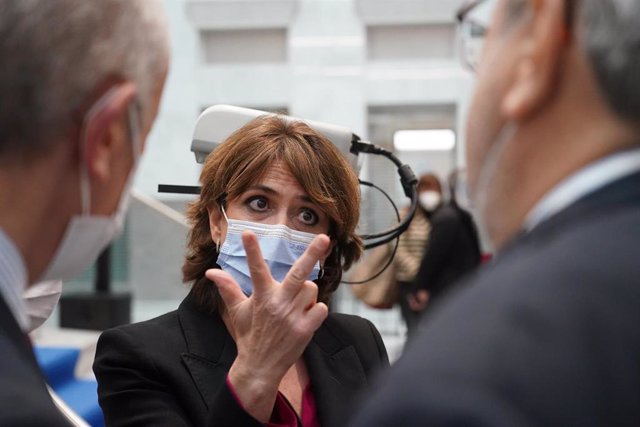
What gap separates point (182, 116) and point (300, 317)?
24.5 ft

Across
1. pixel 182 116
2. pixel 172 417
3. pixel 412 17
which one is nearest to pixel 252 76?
pixel 182 116

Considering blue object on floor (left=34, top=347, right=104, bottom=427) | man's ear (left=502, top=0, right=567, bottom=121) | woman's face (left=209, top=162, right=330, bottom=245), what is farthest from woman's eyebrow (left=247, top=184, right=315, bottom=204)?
blue object on floor (left=34, top=347, right=104, bottom=427)

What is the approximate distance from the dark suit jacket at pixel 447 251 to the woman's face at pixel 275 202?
313cm

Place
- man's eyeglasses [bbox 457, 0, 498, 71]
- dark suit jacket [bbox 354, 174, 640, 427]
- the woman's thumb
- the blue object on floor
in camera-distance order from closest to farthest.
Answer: dark suit jacket [bbox 354, 174, 640, 427] → man's eyeglasses [bbox 457, 0, 498, 71] → the woman's thumb → the blue object on floor

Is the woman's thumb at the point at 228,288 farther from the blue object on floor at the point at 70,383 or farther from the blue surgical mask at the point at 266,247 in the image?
the blue object on floor at the point at 70,383

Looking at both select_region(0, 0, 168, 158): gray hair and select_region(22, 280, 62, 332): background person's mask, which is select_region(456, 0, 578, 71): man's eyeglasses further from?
select_region(22, 280, 62, 332): background person's mask

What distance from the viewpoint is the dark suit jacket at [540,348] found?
0.62 m

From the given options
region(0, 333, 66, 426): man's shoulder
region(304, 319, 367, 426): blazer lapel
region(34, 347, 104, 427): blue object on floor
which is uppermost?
region(0, 333, 66, 426): man's shoulder

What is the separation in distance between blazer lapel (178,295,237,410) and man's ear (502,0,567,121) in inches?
41.5

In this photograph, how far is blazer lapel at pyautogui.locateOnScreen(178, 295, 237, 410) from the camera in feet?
5.58

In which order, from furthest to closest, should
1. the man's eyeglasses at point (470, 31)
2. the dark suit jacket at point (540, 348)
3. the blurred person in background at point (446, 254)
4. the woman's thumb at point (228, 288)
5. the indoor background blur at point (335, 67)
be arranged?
the indoor background blur at point (335, 67) < the blurred person in background at point (446, 254) < the woman's thumb at point (228, 288) < the man's eyeglasses at point (470, 31) < the dark suit jacket at point (540, 348)

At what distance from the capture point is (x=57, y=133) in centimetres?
88

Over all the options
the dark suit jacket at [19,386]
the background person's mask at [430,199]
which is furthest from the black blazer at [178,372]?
the background person's mask at [430,199]

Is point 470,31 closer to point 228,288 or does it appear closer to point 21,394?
point 228,288
